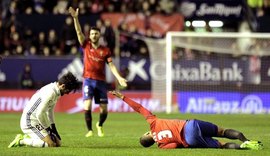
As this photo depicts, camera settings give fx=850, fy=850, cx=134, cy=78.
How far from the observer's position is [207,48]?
3266 cm

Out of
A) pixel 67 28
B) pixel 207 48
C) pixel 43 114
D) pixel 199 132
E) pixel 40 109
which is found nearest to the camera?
pixel 199 132

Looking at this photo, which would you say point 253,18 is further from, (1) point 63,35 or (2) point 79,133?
(2) point 79,133

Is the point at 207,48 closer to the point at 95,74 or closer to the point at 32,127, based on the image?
the point at 95,74

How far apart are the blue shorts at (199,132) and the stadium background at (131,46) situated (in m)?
16.3

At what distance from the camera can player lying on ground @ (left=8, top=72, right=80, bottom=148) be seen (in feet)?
49.6

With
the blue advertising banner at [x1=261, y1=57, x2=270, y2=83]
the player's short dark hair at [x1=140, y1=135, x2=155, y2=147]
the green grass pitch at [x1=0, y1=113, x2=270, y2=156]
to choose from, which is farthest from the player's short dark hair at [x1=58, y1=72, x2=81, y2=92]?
the blue advertising banner at [x1=261, y1=57, x2=270, y2=83]

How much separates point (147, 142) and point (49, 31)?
1992 cm

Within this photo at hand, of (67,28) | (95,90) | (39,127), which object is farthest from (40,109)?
(67,28)

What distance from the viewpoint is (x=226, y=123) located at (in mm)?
25156

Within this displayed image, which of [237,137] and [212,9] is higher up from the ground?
[212,9]

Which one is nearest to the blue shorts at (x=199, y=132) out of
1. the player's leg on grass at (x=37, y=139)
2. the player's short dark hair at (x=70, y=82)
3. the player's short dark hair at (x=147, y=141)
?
the player's short dark hair at (x=147, y=141)

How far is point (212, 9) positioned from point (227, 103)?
511cm

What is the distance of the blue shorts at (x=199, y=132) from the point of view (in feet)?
48.3

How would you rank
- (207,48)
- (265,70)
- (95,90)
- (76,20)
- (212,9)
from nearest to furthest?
(76,20) < (95,90) < (265,70) < (207,48) < (212,9)
